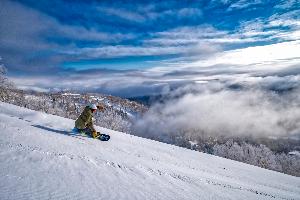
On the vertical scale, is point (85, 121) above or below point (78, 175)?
above

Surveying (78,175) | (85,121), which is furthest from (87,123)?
(78,175)

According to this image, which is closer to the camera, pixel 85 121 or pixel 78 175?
pixel 78 175

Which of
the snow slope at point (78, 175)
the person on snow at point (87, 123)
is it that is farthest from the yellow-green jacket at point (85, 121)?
the snow slope at point (78, 175)

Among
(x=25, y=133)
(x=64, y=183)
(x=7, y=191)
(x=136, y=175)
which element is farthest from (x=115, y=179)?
(x=25, y=133)

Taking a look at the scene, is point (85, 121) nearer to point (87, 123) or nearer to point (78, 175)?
point (87, 123)

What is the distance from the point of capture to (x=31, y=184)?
24.0 ft

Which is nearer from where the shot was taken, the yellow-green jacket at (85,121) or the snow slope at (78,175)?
the snow slope at (78,175)

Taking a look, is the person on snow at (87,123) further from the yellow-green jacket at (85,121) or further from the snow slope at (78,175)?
the snow slope at (78,175)

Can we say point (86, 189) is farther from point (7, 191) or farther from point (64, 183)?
point (7, 191)

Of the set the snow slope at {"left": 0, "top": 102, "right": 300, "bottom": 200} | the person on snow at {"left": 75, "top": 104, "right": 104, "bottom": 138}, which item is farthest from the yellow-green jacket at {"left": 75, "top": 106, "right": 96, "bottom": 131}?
the snow slope at {"left": 0, "top": 102, "right": 300, "bottom": 200}

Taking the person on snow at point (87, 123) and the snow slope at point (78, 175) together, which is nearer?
the snow slope at point (78, 175)

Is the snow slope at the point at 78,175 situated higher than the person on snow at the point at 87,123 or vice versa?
the person on snow at the point at 87,123

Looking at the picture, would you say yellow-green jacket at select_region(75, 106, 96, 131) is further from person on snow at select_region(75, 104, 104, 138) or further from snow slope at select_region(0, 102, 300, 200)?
snow slope at select_region(0, 102, 300, 200)

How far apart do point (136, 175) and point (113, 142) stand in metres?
6.06
